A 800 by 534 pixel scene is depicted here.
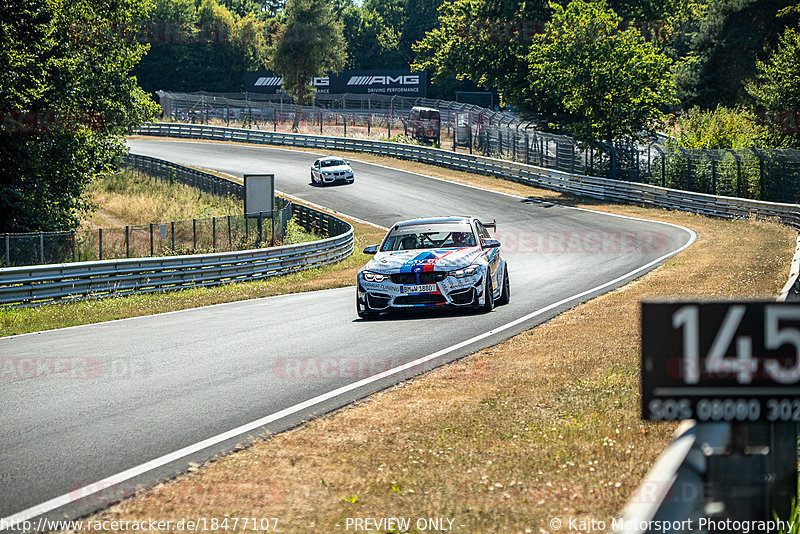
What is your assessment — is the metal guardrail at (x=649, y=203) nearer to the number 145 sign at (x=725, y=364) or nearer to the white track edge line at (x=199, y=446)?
the number 145 sign at (x=725, y=364)

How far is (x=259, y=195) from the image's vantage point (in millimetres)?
31172

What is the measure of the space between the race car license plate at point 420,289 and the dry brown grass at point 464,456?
11.7 feet

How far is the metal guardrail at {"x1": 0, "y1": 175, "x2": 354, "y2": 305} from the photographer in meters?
19.6

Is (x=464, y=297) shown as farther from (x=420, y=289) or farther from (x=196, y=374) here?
(x=196, y=374)

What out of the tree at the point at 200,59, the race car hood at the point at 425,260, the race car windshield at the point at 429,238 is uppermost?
the tree at the point at 200,59

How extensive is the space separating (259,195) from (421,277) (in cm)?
1772

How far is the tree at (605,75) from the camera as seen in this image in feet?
153

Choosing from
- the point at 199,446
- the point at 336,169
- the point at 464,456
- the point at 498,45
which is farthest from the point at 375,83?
the point at 464,456

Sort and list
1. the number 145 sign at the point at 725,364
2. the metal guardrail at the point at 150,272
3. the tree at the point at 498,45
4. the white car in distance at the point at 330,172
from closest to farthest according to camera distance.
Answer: the number 145 sign at the point at 725,364
the metal guardrail at the point at 150,272
the white car in distance at the point at 330,172
the tree at the point at 498,45

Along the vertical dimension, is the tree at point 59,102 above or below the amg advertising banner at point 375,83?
below

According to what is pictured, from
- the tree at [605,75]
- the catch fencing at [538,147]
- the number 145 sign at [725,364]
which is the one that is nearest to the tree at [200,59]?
the catch fencing at [538,147]

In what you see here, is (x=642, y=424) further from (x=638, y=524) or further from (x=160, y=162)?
(x=160, y=162)

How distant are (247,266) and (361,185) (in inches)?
932

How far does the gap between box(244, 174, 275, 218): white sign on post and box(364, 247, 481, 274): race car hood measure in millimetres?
16119
